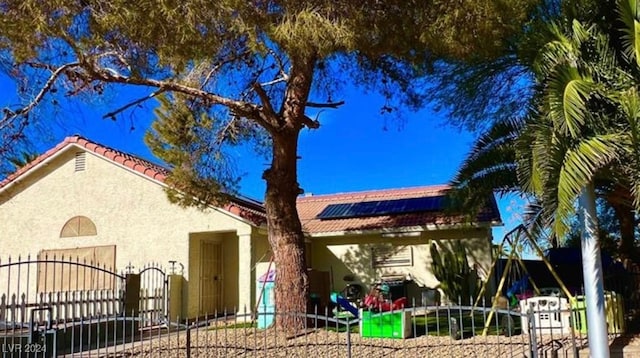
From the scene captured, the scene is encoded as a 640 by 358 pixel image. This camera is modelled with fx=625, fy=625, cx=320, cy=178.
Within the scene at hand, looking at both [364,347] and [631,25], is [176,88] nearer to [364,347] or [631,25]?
[364,347]

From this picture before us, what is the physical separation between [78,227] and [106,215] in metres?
1.15

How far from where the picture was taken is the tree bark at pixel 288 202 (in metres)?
13.3

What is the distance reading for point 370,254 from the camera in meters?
20.5

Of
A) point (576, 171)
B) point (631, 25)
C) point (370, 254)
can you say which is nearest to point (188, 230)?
point (370, 254)

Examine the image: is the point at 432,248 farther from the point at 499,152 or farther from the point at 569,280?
the point at 499,152

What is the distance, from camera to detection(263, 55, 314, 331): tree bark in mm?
13301

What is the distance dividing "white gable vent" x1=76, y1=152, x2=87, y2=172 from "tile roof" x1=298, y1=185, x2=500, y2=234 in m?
7.85

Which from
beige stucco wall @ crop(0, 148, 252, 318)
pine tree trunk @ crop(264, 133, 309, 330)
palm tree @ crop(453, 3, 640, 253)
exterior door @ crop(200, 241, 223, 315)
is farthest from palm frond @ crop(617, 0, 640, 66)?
exterior door @ crop(200, 241, 223, 315)

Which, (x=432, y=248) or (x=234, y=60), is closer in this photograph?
(x=234, y=60)

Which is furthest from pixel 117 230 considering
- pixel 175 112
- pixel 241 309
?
pixel 175 112

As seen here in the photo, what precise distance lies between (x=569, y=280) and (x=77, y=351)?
12.5m

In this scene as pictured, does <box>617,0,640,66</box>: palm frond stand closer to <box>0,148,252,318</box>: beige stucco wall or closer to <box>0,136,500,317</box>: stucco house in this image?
<box>0,136,500,317</box>: stucco house

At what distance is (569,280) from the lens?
1706 centimetres

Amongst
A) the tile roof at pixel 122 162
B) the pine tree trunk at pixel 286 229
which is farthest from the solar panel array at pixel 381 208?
the pine tree trunk at pixel 286 229
